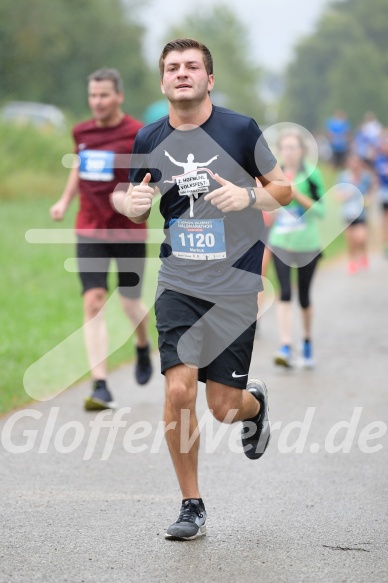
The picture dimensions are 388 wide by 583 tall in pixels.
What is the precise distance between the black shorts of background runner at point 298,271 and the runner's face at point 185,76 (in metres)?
4.98

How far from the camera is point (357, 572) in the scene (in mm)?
4715

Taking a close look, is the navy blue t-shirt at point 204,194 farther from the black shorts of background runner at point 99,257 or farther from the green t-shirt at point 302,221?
the green t-shirt at point 302,221

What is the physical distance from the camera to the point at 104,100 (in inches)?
332

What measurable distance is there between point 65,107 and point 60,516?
4472 centimetres

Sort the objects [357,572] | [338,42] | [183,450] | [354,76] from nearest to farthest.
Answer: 1. [357,572]
2. [183,450]
3. [354,76]
4. [338,42]

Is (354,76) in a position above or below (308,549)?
above

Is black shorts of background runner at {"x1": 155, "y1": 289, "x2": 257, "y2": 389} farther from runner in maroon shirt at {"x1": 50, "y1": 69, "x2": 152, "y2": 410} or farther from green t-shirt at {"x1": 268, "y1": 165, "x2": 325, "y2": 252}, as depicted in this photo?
green t-shirt at {"x1": 268, "y1": 165, "x2": 325, "y2": 252}

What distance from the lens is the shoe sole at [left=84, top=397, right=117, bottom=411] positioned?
27.2 ft

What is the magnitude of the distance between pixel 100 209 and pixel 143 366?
4.49ft

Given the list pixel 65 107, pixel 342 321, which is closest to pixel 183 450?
pixel 342 321

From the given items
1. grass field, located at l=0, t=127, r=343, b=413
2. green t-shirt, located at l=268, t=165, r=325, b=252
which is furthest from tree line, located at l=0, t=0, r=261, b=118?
green t-shirt, located at l=268, t=165, r=325, b=252

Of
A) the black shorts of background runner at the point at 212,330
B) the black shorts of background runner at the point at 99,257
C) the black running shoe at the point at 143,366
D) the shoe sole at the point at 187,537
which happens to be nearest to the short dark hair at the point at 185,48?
the black shorts of background runner at the point at 212,330

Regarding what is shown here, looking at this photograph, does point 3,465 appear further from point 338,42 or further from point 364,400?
point 338,42

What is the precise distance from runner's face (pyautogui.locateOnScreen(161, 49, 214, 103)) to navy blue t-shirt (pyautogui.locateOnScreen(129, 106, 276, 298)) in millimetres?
162
